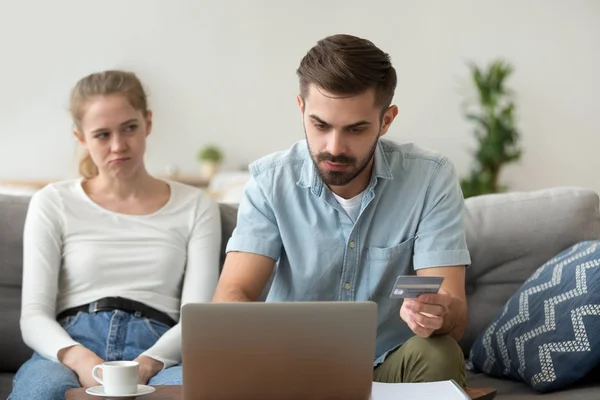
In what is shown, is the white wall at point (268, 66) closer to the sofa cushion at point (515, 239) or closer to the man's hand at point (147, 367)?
the sofa cushion at point (515, 239)

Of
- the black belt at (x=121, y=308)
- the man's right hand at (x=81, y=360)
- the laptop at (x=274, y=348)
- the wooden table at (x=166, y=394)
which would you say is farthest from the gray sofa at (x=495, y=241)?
the laptop at (x=274, y=348)

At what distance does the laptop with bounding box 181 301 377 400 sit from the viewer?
1.19 m

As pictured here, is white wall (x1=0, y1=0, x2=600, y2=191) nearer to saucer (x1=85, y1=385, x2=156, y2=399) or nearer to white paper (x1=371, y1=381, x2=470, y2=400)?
saucer (x1=85, y1=385, x2=156, y2=399)

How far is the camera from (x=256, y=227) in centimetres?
184

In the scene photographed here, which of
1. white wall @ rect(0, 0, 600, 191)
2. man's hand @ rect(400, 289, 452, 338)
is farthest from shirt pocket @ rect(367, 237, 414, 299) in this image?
white wall @ rect(0, 0, 600, 191)

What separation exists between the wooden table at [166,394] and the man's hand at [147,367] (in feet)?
1.28

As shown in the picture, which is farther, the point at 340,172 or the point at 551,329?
the point at 551,329

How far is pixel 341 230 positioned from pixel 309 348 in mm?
635

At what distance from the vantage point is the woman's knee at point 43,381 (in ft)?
5.43

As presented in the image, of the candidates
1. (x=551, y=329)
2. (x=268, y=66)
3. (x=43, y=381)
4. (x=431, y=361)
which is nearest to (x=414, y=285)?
Result: (x=431, y=361)

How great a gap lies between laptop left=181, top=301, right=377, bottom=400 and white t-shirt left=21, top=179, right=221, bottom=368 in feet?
2.69

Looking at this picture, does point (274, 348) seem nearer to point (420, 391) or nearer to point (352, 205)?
point (420, 391)

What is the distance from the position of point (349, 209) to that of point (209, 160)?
439 centimetres

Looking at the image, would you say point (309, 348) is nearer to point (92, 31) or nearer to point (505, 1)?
point (92, 31)
